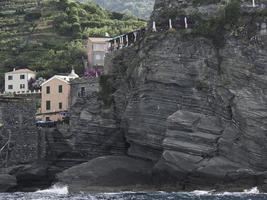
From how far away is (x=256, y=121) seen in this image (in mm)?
57094

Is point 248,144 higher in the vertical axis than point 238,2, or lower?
lower

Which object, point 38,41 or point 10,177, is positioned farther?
point 38,41

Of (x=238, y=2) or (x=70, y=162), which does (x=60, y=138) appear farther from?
(x=238, y=2)

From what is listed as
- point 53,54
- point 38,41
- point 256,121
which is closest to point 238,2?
point 256,121

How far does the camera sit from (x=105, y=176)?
63188mm

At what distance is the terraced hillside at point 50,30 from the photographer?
122 metres

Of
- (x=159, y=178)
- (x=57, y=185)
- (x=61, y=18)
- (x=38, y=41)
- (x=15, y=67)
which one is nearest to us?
(x=159, y=178)

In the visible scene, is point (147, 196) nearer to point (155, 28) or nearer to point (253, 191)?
point (253, 191)

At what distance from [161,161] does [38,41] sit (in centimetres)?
8459

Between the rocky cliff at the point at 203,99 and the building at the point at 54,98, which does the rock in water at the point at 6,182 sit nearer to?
the rocky cliff at the point at 203,99

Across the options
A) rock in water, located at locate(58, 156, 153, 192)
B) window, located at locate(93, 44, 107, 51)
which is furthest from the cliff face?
window, located at locate(93, 44, 107, 51)

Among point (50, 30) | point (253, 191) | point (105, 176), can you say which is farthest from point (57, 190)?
point (50, 30)

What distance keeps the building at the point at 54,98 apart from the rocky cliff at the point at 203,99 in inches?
881

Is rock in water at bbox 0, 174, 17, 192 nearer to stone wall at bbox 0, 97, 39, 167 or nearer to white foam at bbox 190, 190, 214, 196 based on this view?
stone wall at bbox 0, 97, 39, 167
